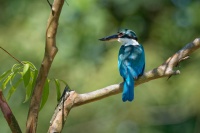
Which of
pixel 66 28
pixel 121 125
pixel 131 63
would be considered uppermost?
pixel 131 63

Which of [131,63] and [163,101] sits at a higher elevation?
[131,63]

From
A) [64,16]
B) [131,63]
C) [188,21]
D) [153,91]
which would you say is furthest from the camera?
[188,21]

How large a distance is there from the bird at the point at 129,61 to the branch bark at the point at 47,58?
3.62 ft

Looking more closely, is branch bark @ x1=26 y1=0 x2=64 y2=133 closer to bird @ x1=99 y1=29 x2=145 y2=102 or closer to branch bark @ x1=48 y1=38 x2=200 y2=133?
branch bark @ x1=48 y1=38 x2=200 y2=133

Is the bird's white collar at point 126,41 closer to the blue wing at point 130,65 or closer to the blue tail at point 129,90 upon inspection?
the blue wing at point 130,65

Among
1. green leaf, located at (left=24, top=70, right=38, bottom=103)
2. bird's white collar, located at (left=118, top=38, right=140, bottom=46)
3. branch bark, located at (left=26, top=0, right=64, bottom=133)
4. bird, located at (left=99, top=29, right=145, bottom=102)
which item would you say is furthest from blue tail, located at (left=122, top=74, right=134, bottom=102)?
branch bark, located at (left=26, top=0, right=64, bottom=133)

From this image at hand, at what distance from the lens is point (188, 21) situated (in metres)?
9.31

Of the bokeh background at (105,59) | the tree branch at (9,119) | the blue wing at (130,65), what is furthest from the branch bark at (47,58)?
the bokeh background at (105,59)

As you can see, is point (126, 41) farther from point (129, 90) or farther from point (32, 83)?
point (32, 83)

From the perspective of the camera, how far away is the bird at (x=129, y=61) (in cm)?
363

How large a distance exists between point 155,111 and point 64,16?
162 cm

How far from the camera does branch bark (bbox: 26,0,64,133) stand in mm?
2379

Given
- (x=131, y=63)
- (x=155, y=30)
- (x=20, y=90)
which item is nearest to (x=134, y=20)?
(x=155, y=30)

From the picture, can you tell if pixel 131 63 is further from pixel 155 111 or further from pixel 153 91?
pixel 155 111
